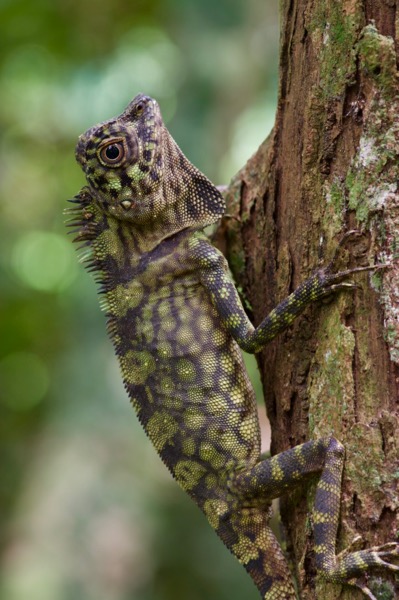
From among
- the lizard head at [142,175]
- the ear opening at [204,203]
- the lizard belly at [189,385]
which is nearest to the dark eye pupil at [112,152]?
the lizard head at [142,175]

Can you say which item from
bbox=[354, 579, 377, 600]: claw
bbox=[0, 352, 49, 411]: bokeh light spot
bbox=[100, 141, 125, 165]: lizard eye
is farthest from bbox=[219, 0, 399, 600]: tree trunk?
bbox=[0, 352, 49, 411]: bokeh light spot

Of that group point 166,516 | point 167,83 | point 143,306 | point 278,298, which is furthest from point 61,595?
point 167,83

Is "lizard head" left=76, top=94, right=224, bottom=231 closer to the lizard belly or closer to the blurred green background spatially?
the lizard belly

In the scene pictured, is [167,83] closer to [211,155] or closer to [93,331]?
[211,155]

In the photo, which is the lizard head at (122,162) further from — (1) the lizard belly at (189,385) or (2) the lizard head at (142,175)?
(1) the lizard belly at (189,385)

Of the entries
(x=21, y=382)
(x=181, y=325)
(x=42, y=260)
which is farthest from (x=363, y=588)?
(x=21, y=382)
